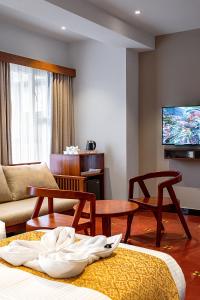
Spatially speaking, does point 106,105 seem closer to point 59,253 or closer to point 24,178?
point 24,178

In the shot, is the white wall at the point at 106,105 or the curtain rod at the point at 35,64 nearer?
the curtain rod at the point at 35,64

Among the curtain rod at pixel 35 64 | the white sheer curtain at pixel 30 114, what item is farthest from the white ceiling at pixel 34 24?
the white sheer curtain at pixel 30 114

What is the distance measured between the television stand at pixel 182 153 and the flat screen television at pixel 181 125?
3.9 inches

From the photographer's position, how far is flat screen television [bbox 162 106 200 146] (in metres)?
4.77

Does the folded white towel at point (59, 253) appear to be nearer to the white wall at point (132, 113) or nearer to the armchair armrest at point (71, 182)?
the armchair armrest at point (71, 182)

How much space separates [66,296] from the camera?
4.51 feet

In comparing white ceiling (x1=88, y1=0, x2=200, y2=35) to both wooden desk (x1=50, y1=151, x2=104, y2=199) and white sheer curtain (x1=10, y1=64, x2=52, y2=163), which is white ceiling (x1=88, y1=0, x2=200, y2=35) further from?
wooden desk (x1=50, y1=151, x2=104, y2=199)

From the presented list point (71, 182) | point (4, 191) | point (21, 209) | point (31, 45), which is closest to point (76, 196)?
point (21, 209)

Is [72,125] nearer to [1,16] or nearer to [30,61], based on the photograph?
[30,61]

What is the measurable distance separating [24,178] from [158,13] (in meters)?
2.57

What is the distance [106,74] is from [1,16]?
1689 mm

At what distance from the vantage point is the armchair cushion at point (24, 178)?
13.3 feet

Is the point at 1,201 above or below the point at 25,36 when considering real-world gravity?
below

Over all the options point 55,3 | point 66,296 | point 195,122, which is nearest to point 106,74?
point 195,122
